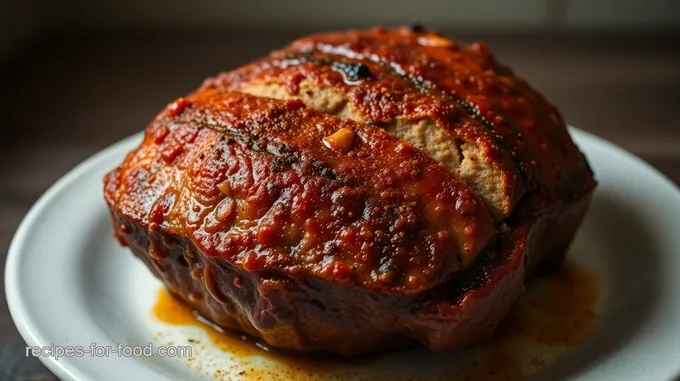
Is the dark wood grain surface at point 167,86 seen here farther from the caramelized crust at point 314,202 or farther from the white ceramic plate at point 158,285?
the caramelized crust at point 314,202

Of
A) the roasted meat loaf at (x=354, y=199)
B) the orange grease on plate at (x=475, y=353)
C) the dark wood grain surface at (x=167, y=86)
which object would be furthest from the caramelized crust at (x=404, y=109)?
the dark wood grain surface at (x=167, y=86)

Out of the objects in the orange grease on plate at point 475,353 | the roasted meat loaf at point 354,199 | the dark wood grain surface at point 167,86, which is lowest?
the dark wood grain surface at point 167,86

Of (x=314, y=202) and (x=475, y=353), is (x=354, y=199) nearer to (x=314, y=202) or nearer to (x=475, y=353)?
(x=314, y=202)

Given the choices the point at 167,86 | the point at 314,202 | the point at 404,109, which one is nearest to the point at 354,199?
the point at 314,202

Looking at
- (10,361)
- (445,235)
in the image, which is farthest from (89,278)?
(445,235)

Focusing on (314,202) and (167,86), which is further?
(167,86)

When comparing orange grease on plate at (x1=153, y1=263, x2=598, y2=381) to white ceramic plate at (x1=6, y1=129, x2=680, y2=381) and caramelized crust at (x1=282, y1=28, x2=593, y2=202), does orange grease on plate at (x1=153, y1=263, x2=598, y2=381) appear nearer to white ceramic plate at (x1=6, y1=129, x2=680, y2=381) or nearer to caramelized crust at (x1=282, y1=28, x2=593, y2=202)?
white ceramic plate at (x1=6, y1=129, x2=680, y2=381)

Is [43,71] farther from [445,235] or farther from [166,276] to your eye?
[445,235]
